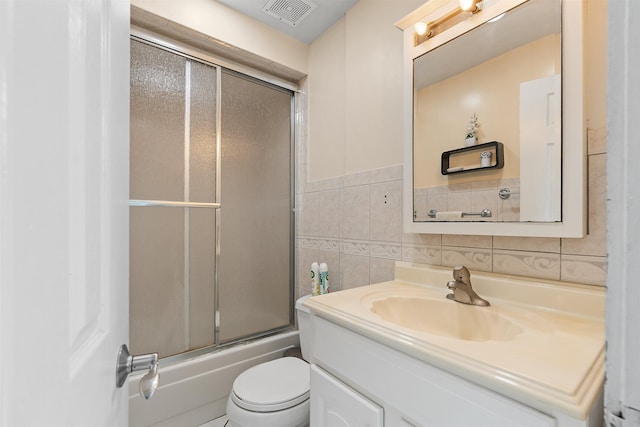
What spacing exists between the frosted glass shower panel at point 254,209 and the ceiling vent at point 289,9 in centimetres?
43

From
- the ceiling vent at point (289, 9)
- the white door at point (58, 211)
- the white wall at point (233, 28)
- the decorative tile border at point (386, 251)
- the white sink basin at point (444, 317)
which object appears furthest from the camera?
the ceiling vent at point (289, 9)

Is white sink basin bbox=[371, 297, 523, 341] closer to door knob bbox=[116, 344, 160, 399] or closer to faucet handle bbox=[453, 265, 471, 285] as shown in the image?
faucet handle bbox=[453, 265, 471, 285]

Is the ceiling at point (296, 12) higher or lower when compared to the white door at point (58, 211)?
higher

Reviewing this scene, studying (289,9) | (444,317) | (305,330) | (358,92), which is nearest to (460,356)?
(444,317)

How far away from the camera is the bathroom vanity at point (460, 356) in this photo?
51cm

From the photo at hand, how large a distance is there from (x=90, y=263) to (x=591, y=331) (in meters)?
1.05

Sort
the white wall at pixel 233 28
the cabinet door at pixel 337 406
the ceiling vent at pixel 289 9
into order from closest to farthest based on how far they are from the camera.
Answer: the cabinet door at pixel 337 406
the white wall at pixel 233 28
the ceiling vent at pixel 289 9

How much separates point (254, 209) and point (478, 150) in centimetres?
138

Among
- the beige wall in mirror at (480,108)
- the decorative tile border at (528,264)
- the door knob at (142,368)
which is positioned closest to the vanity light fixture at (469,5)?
the beige wall in mirror at (480,108)

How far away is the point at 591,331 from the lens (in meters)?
0.71

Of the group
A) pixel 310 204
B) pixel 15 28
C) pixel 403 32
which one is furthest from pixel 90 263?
pixel 310 204

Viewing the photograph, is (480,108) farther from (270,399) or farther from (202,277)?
(202,277)

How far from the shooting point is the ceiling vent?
1.60 metres

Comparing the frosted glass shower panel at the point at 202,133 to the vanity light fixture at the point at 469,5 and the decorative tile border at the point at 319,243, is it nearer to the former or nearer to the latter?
the decorative tile border at the point at 319,243
